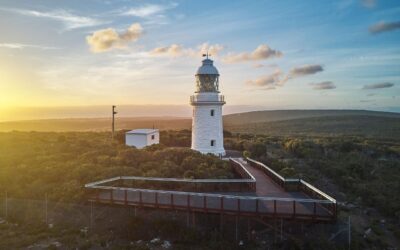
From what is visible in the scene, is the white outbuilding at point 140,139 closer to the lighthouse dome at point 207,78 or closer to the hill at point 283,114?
the lighthouse dome at point 207,78

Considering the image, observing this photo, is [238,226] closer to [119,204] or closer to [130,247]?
[130,247]

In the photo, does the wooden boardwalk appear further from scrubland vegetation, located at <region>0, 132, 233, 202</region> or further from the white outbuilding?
the white outbuilding

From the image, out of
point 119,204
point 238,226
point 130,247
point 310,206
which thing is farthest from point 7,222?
point 310,206

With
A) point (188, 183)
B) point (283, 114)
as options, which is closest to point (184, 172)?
point (188, 183)

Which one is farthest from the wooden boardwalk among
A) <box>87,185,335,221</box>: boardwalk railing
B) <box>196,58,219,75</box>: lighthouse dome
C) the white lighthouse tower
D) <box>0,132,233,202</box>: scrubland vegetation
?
<box>196,58,219,75</box>: lighthouse dome

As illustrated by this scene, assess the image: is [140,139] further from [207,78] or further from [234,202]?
[234,202]

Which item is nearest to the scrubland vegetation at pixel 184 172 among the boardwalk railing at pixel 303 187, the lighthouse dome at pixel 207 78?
the boardwalk railing at pixel 303 187
